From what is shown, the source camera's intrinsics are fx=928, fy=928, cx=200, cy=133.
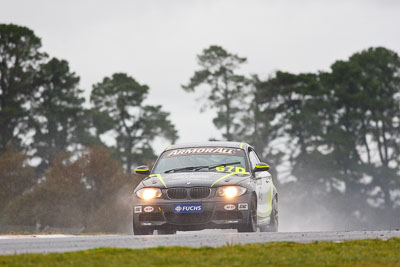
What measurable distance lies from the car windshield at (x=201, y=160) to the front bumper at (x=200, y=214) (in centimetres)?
95

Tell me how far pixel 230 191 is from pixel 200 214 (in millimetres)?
632

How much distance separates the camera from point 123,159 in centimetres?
8006

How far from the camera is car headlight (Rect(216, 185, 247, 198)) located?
15.3 m

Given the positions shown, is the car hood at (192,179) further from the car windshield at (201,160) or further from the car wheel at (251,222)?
the car wheel at (251,222)

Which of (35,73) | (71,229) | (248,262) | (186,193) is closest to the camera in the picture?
(248,262)

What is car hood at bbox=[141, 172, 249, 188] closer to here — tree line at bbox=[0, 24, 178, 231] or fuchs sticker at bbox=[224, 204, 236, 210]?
fuchs sticker at bbox=[224, 204, 236, 210]

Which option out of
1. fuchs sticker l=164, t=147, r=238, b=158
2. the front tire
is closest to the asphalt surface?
fuchs sticker l=164, t=147, r=238, b=158

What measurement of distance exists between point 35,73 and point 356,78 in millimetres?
27723

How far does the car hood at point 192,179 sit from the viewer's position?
15.3 meters

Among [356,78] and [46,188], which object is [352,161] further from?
[46,188]

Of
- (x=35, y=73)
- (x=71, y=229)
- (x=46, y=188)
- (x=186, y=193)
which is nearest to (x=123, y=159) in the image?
(x=35, y=73)

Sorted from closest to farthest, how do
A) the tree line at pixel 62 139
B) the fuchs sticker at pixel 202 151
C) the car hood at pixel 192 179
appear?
the car hood at pixel 192 179
the fuchs sticker at pixel 202 151
the tree line at pixel 62 139

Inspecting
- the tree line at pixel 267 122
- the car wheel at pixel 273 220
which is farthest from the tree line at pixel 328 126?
the car wheel at pixel 273 220

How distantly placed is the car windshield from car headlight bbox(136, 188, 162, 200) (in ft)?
2.91
